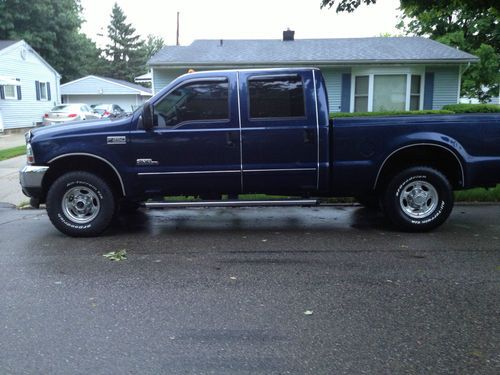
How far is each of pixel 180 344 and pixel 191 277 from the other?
4.93 ft

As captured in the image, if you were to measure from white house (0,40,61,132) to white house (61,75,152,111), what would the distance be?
22.5 ft

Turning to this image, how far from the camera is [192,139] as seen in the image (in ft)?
21.0

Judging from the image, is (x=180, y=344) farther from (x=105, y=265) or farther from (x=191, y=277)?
(x=105, y=265)

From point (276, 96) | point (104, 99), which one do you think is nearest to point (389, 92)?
point (276, 96)

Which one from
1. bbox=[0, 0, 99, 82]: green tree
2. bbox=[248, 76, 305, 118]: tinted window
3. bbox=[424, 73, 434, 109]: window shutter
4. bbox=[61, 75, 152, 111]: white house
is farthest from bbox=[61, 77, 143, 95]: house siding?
bbox=[248, 76, 305, 118]: tinted window

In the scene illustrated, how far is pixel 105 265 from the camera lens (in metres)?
5.39

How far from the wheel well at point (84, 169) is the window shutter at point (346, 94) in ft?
40.3

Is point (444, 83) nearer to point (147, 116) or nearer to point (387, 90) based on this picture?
point (387, 90)

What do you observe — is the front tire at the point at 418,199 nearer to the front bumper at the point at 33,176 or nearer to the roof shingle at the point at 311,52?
the front bumper at the point at 33,176

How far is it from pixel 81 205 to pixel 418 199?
15.2ft

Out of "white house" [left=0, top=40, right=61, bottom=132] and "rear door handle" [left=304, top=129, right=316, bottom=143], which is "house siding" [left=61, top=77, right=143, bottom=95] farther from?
"rear door handle" [left=304, top=129, right=316, bottom=143]

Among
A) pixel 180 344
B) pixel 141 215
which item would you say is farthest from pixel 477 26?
pixel 180 344

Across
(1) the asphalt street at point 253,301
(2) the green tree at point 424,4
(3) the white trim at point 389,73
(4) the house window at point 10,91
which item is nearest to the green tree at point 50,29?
(4) the house window at point 10,91

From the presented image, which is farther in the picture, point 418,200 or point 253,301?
point 418,200
